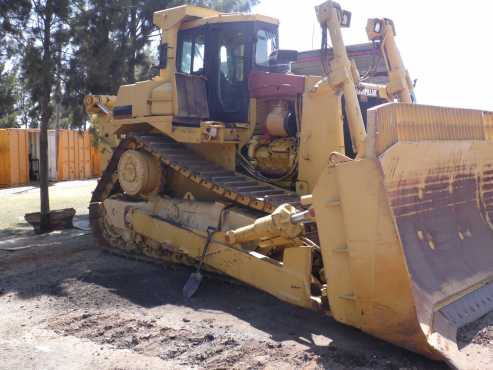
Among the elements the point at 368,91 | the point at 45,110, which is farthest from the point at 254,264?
the point at 45,110

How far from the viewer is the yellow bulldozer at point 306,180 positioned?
4.07 metres

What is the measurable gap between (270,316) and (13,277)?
→ 3468 mm

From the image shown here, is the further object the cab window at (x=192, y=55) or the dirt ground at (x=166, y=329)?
the cab window at (x=192, y=55)

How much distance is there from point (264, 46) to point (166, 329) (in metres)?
3.92

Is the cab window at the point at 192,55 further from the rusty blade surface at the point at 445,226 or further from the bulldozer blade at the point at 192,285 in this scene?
the rusty blade surface at the point at 445,226

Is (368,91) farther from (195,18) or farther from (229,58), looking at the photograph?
(195,18)

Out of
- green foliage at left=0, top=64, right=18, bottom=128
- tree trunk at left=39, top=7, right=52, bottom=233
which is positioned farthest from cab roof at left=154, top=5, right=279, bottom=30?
green foliage at left=0, top=64, right=18, bottom=128

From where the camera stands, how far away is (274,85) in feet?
21.2

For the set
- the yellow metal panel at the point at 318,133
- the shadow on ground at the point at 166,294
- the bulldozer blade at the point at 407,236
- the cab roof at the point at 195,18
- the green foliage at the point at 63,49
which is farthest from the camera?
the green foliage at the point at 63,49

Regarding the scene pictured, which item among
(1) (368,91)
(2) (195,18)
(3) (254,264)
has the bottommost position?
A: (3) (254,264)

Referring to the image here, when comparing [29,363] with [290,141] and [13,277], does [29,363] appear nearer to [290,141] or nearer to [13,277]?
[13,277]

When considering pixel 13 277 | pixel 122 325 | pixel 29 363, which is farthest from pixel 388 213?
pixel 13 277

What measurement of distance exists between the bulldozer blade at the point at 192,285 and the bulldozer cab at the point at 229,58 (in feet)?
7.04

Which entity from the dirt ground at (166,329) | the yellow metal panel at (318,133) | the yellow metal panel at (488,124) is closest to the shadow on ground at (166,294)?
the dirt ground at (166,329)
